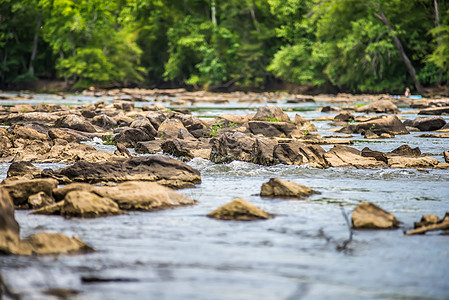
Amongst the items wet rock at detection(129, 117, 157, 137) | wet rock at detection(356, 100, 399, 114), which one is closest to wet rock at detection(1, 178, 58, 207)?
wet rock at detection(129, 117, 157, 137)

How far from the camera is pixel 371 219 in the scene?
16.2 feet

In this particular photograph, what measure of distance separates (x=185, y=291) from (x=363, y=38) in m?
34.6

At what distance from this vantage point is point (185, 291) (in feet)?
11.3

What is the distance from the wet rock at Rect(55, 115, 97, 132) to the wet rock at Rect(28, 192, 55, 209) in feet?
24.3

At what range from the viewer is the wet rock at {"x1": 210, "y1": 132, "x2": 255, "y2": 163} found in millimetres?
8791

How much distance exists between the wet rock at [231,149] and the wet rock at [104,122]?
5615 mm

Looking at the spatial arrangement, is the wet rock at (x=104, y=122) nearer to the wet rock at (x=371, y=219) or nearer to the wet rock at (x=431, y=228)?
the wet rock at (x=371, y=219)

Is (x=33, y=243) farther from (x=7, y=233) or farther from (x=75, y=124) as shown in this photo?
(x=75, y=124)

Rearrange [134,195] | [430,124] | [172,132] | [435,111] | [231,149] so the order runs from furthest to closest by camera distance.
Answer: [435,111]
[430,124]
[172,132]
[231,149]
[134,195]

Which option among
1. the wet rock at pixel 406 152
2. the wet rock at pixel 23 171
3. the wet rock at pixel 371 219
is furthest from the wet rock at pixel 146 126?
the wet rock at pixel 371 219

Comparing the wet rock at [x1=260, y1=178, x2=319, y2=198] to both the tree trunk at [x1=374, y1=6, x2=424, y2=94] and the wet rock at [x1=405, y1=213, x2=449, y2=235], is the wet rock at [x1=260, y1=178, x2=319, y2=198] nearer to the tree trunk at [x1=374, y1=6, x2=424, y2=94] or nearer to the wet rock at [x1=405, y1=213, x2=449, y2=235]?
the wet rock at [x1=405, y1=213, x2=449, y2=235]

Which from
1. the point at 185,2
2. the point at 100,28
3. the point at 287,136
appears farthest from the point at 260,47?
the point at 287,136

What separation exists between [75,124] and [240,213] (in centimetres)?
849

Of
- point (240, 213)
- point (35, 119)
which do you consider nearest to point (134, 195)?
point (240, 213)
